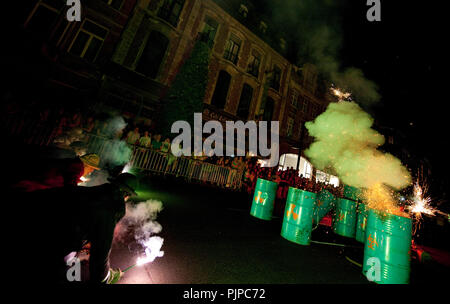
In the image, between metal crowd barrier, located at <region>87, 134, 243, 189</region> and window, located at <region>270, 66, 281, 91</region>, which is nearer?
metal crowd barrier, located at <region>87, 134, 243, 189</region>

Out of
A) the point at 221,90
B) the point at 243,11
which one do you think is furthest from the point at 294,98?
the point at 243,11

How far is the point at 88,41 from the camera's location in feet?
37.1

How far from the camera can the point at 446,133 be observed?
244 inches

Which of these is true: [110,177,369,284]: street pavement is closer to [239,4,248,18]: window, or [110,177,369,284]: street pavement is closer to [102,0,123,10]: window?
[102,0,123,10]: window

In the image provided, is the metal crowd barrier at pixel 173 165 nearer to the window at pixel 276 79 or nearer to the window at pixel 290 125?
the window at pixel 290 125

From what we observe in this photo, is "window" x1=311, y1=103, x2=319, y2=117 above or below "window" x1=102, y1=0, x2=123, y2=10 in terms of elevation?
above

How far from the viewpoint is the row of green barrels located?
268 cm

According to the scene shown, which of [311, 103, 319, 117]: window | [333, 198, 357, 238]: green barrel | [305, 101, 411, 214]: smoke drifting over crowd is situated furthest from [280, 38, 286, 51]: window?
[333, 198, 357, 238]: green barrel

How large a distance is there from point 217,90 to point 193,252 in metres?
15.3

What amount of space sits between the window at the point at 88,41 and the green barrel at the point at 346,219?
51.9 feet

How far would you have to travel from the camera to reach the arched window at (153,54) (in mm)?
12878

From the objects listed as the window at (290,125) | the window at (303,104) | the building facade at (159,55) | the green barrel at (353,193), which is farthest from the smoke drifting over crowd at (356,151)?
the window at (303,104)

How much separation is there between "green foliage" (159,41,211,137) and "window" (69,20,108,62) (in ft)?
17.6
